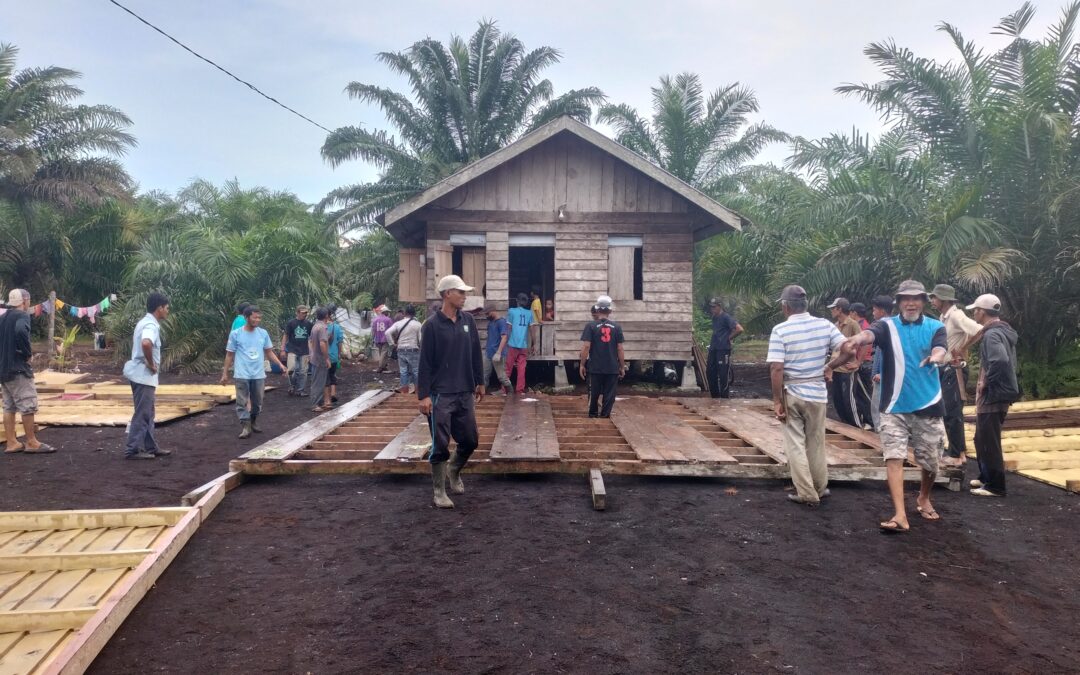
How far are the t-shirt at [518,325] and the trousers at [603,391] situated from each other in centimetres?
329

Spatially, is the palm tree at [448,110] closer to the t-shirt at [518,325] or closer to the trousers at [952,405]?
the t-shirt at [518,325]

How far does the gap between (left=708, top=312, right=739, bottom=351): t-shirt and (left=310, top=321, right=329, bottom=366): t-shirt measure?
679 centimetres

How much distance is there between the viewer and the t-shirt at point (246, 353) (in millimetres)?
9453

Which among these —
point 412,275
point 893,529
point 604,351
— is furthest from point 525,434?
point 412,275

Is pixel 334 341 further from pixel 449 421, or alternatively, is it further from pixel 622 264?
pixel 449 421

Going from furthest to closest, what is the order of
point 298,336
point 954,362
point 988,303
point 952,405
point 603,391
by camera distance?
point 298,336 < point 603,391 < point 952,405 < point 954,362 < point 988,303

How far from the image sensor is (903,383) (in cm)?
569

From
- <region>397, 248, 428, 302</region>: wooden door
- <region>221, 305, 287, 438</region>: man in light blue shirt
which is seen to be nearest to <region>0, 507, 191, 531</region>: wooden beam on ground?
<region>221, 305, 287, 438</region>: man in light blue shirt

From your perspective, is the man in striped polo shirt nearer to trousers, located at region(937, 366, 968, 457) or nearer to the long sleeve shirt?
trousers, located at region(937, 366, 968, 457)

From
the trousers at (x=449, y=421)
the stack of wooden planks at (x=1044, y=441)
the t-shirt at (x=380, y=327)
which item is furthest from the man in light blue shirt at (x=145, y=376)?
the t-shirt at (x=380, y=327)

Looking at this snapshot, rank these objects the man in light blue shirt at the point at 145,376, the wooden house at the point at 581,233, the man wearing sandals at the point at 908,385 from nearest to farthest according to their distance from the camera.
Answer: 1. the man wearing sandals at the point at 908,385
2. the man in light blue shirt at the point at 145,376
3. the wooden house at the point at 581,233

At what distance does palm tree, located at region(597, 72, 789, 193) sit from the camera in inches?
1023

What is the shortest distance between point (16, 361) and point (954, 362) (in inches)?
400

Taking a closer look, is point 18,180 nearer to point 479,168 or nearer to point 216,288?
point 216,288
